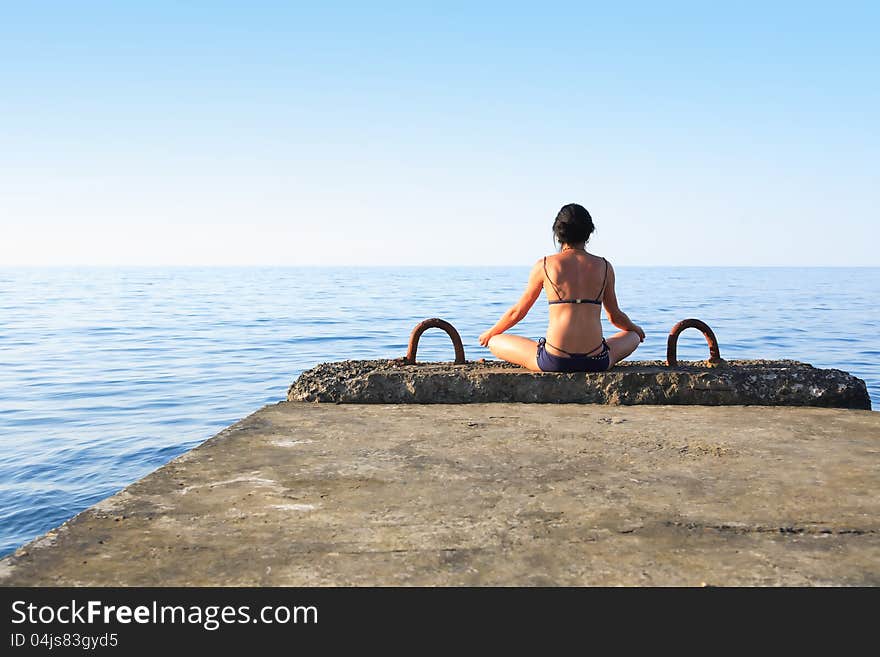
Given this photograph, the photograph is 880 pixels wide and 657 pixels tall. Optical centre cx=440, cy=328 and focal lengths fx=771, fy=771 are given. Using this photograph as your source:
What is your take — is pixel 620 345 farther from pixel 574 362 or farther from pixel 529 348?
pixel 529 348

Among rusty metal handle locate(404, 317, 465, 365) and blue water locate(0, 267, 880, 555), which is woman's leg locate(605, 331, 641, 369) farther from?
blue water locate(0, 267, 880, 555)

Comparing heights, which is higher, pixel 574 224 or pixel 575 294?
pixel 574 224

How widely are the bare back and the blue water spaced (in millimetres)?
4974

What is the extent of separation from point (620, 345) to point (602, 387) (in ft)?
1.77

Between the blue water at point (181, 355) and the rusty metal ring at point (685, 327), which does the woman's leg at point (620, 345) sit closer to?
the rusty metal ring at point (685, 327)

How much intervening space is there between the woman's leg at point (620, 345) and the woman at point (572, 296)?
9 centimetres

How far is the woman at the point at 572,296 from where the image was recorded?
5363 mm

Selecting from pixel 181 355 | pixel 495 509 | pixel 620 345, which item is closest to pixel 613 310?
pixel 620 345

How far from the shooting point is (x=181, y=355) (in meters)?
17.5

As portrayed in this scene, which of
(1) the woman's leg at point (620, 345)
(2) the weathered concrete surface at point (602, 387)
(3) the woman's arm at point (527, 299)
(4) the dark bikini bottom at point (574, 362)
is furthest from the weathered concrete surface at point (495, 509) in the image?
(3) the woman's arm at point (527, 299)

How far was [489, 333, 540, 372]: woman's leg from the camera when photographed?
553 cm

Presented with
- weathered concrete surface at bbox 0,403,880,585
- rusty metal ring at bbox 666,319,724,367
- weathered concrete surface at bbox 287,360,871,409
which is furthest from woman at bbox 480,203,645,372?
weathered concrete surface at bbox 0,403,880,585

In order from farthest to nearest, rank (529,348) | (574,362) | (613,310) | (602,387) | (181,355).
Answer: (181,355)
(613,310)
(529,348)
(574,362)
(602,387)
